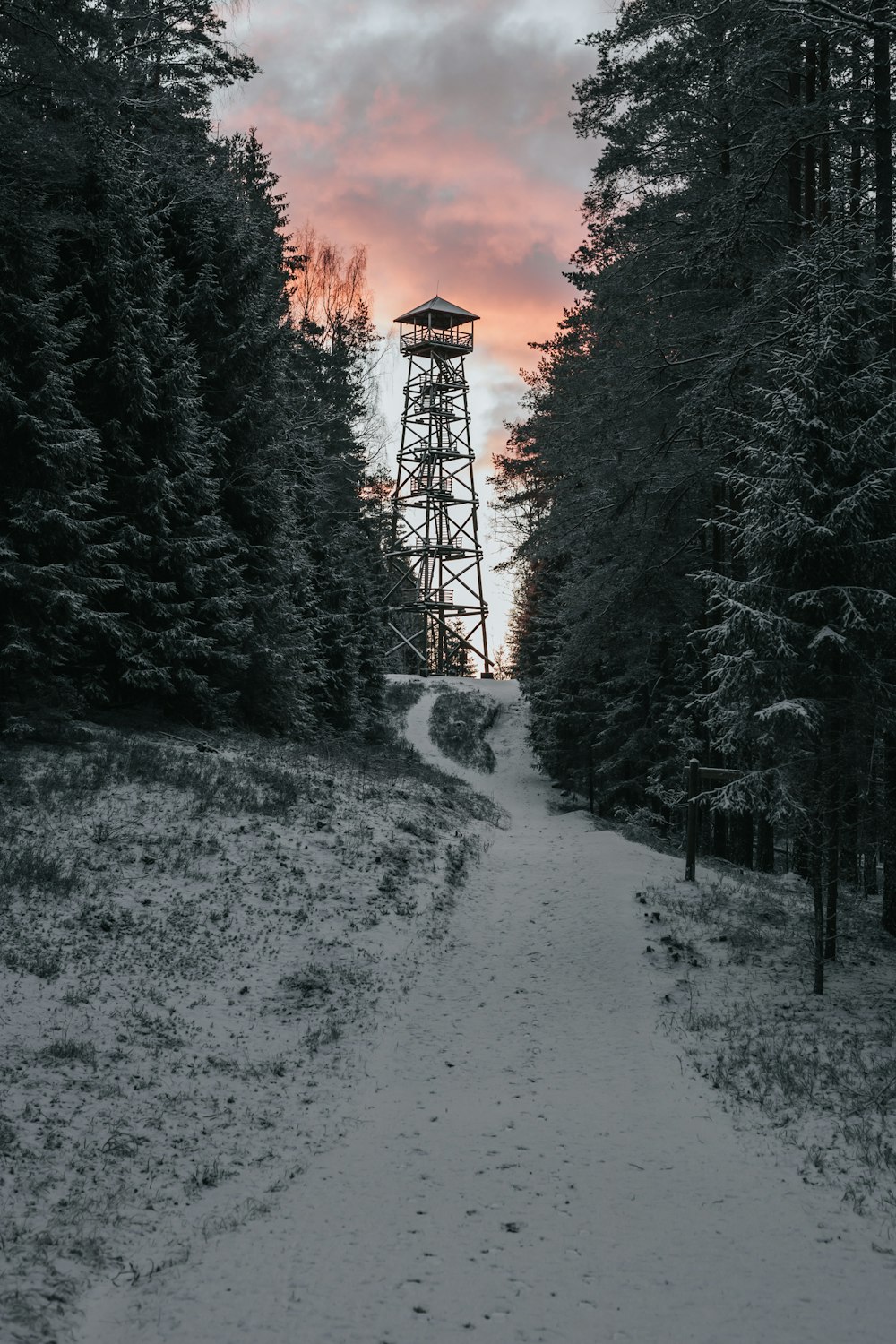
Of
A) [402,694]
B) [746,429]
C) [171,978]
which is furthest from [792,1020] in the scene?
[402,694]

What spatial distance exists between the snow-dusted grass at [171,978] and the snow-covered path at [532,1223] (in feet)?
1.15

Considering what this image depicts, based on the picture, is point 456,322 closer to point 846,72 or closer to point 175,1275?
point 846,72

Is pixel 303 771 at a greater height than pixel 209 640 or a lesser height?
lesser

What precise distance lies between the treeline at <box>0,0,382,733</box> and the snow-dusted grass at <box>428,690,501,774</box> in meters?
12.6

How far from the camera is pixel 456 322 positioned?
45.0 metres

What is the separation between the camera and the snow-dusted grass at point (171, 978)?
507 cm

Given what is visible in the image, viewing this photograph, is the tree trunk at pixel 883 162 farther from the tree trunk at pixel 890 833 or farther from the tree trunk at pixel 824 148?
the tree trunk at pixel 890 833

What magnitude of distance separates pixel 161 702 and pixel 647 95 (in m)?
13.3

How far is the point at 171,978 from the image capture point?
7.98 meters

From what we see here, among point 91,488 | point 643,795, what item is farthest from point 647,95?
point 643,795

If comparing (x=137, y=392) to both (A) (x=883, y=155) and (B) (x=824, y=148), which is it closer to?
(B) (x=824, y=148)

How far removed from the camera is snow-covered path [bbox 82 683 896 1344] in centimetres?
429

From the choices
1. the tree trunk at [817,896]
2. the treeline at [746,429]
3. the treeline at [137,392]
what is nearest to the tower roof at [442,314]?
the treeline at [746,429]

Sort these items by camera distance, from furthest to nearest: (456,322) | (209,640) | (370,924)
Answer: (456,322)
(209,640)
(370,924)
